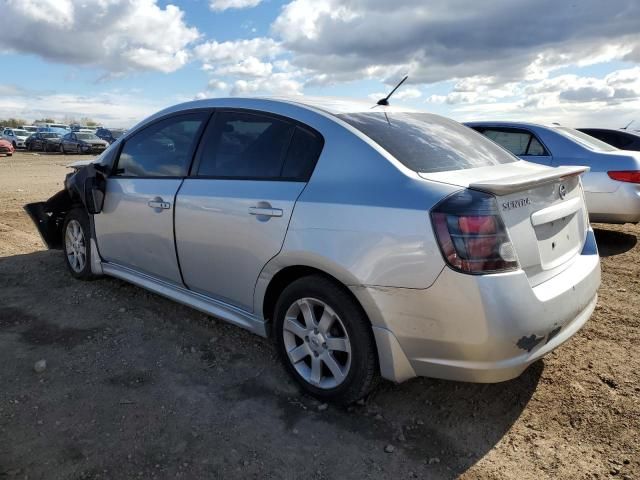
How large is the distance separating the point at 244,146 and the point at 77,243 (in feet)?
8.14

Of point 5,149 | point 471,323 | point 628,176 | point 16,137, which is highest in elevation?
point 628,176

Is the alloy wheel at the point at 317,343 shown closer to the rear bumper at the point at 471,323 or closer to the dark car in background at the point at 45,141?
the rear bumper at the point at 471,323

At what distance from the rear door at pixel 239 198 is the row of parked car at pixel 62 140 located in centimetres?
2559

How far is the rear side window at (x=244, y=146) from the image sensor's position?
2.93 m

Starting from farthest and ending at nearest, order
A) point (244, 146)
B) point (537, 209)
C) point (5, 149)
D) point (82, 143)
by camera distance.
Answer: point (82, 143), point (5, 149), point (244, 146), point (537, 209)

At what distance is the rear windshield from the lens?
8.58ft

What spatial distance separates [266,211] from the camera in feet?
9.13

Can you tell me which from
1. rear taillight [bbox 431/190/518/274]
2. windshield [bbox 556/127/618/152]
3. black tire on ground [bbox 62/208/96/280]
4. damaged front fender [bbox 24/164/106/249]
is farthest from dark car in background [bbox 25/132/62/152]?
rear taillight [bbox 431/190/518/274]

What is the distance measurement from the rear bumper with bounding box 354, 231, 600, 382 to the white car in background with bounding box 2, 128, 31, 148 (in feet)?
127

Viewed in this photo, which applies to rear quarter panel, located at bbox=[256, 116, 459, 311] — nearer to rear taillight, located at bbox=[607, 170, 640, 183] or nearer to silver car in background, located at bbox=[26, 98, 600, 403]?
silver car in background, located at bbox=[26, 98, 600, 403]

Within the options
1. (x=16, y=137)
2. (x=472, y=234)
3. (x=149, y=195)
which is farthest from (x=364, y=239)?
(x=16, y=137)

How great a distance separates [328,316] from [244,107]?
4.87 feet

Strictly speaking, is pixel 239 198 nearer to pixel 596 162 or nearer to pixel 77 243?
pixel 77 243

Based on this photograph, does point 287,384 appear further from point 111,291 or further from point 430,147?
point 111,291
